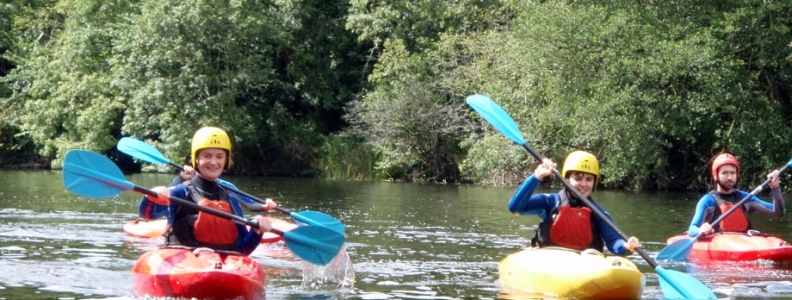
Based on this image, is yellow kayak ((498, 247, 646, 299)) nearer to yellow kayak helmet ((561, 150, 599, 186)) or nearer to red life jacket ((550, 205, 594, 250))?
red life jacket ((550, 205, 594, 250))

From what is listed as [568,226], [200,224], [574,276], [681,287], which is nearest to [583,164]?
[568,226]

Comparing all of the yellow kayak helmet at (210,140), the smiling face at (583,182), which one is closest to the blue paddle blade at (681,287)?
the smiling face at (583,182)

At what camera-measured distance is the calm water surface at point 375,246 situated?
8633 mm

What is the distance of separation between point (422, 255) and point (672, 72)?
12.6 m

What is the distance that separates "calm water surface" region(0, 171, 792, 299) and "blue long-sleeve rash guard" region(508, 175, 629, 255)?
440 mm

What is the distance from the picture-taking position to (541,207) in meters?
8.81

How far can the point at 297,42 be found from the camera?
34375 millimetres

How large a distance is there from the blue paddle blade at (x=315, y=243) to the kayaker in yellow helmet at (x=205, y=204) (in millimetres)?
384

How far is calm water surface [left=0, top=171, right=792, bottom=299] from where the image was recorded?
340 inches

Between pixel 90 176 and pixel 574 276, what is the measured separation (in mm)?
3497

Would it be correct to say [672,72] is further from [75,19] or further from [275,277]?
[75,19]

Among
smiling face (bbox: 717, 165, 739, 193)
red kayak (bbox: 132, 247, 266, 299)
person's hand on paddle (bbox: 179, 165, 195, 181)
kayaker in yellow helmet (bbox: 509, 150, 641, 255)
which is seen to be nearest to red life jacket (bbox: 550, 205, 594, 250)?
kayaker in yellow helmet (bbox: 509, 150, 641, 255)

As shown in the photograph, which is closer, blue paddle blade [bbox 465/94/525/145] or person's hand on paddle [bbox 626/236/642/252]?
person's hand on paddle [bbox 626/236/642/252]

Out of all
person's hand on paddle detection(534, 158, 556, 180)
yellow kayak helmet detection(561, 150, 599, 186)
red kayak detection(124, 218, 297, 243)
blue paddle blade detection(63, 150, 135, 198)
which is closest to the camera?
blue paddle blade detection(63, 150, 135, 198)
